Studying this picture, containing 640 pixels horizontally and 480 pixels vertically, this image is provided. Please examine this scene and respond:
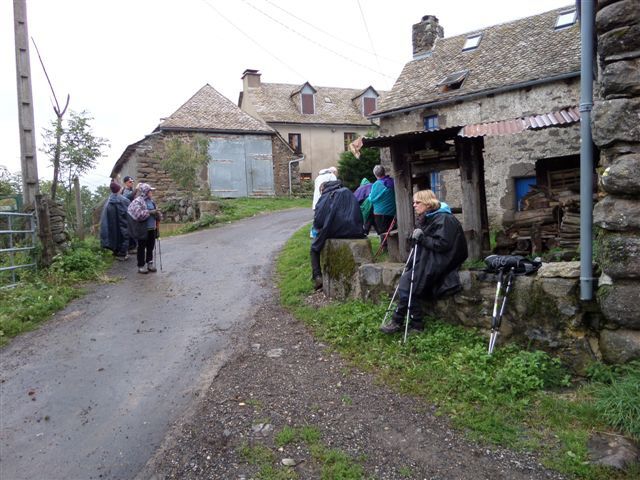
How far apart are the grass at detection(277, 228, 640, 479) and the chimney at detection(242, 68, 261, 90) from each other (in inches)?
1162

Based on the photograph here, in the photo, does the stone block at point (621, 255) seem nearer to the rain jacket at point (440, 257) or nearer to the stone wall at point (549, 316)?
the stone wall at point (549, 316)

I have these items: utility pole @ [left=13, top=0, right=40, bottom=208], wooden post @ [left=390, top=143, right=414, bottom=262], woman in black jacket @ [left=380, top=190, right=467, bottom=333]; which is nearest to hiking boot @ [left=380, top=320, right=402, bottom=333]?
woman in black jacket @ [left=380, top=190, right=467, bottom=333]

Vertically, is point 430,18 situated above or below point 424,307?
above

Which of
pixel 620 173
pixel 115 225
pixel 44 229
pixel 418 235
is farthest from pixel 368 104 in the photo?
pixel 620 173

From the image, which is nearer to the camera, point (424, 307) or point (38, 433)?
point (38, 433)

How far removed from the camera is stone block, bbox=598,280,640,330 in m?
4.07

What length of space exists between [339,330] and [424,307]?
1.03 meters

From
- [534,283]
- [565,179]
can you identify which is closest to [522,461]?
[534,283]

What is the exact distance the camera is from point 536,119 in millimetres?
6812

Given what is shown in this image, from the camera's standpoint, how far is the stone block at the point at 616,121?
4055mm

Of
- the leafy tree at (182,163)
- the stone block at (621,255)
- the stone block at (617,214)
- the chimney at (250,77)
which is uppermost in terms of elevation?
the chimney at (250,77)

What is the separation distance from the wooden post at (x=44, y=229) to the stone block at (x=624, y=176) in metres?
8.98

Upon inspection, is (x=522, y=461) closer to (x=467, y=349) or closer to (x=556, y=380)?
(x=556, y=380)

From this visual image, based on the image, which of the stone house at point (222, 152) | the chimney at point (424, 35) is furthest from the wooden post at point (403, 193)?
the stone house at point (222, 152)
